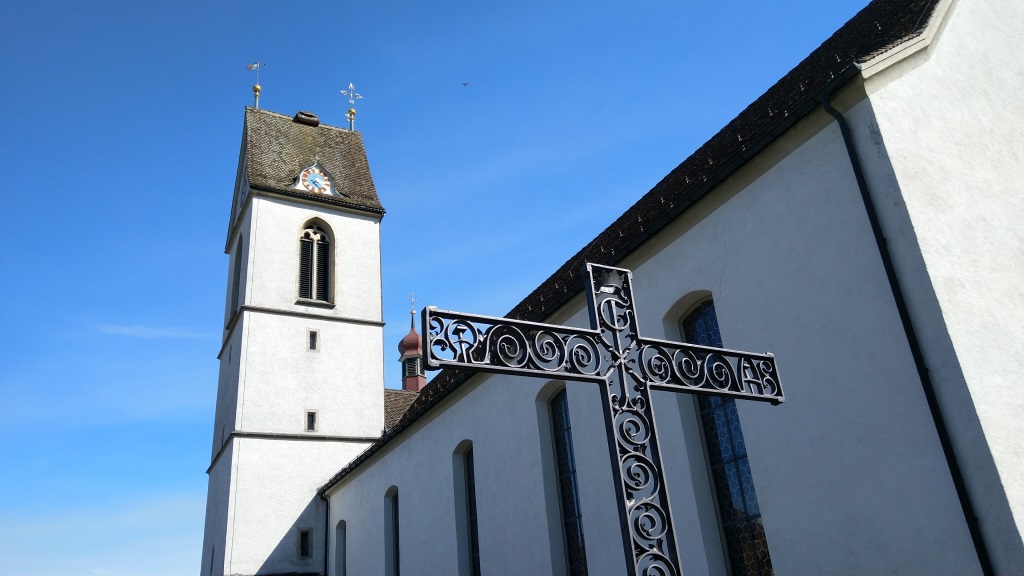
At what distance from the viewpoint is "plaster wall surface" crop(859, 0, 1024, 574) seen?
20.6ft

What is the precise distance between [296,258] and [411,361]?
18551mm

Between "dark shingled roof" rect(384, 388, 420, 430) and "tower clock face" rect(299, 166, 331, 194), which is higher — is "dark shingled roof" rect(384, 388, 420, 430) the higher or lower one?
the lower one

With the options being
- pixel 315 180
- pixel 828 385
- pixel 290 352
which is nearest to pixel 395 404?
pixel 290 352

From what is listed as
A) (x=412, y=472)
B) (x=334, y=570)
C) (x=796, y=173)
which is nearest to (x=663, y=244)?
(x=796, y=173)

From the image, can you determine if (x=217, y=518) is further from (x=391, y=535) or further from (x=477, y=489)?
(x=477, y=489)

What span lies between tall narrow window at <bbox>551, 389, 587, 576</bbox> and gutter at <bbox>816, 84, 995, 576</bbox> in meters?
5.43

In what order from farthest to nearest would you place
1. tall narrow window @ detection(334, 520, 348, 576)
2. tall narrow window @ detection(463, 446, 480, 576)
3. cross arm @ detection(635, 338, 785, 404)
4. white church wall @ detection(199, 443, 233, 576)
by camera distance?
white church wall @ detection(199, 443, 233, 576), tall narrow window @ detection(334, 520, 348, 576), tall narrow window @ detection(463, 446, 480, 576), cross arm @ detection(635, 338, 785, 404)

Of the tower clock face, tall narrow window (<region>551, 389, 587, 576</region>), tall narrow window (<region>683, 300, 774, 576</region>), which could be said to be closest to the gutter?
tall narrow window (<region>683, 300, 774, 576</region>)

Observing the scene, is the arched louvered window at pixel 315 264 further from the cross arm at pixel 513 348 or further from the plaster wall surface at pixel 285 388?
the cross arm at pixel 513 348

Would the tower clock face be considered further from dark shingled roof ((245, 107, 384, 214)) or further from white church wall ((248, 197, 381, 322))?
white church wall ((248, 197, 381, 322))

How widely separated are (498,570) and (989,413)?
27.0 feet

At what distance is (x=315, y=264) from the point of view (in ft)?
79.2

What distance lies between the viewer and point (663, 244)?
10.3 metres

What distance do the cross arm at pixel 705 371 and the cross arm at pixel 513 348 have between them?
38 centimetres
